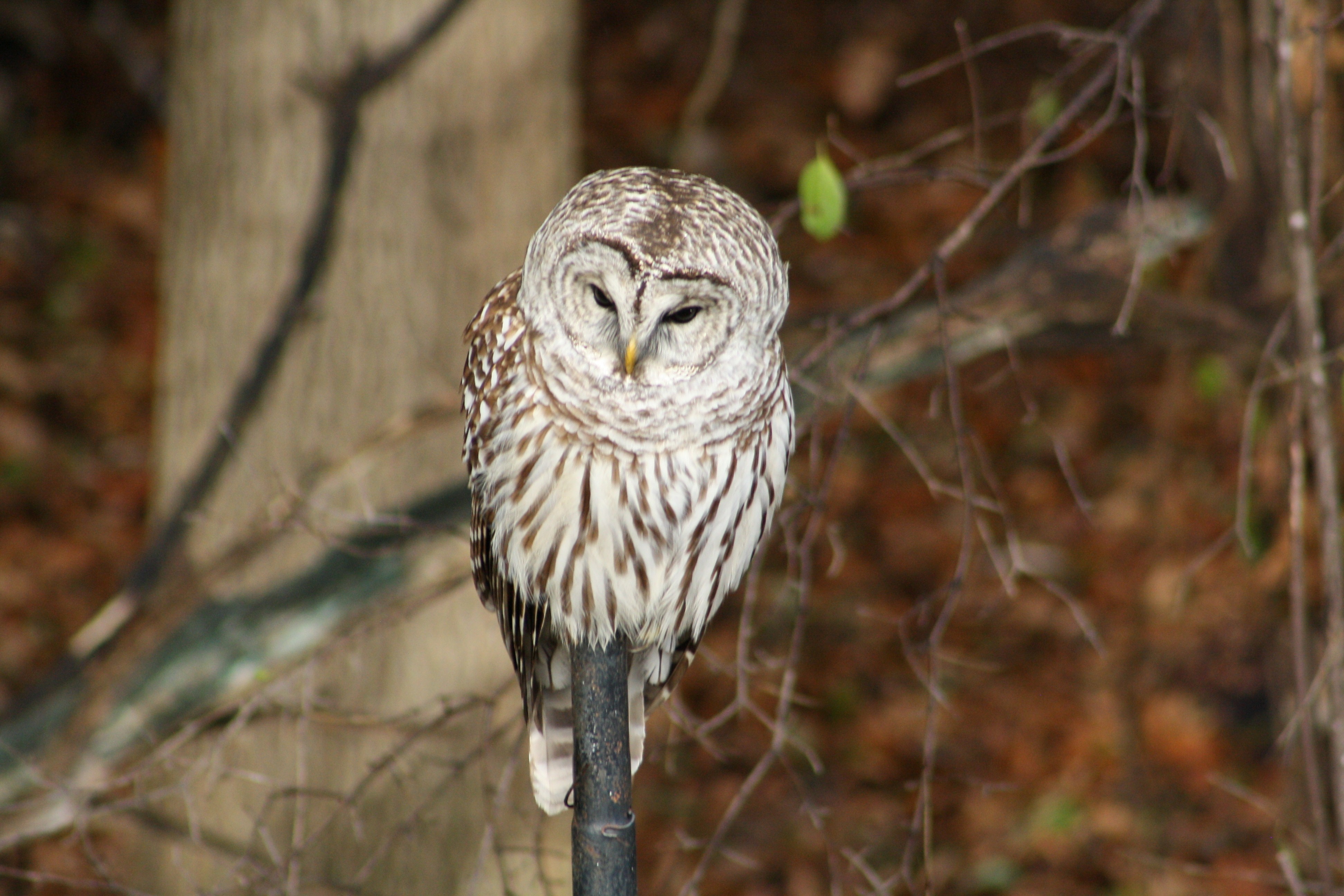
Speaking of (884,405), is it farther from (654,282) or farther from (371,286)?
(654,282)

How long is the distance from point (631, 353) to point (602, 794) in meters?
0.71

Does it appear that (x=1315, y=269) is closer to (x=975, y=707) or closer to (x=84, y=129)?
(x=975, y=707)

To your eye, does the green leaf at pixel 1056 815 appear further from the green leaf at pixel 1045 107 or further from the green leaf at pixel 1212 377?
the green leaf at pixel 1045 107

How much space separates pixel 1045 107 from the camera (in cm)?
390

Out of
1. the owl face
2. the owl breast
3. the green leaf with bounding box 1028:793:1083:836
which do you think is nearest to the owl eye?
the owl face

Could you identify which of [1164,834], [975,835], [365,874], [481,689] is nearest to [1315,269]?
[365,874]

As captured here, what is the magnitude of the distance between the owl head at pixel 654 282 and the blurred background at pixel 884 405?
67 centimetres

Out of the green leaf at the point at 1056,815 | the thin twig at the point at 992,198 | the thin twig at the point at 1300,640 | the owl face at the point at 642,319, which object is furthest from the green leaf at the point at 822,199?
the green leaf at the point at 1056,815

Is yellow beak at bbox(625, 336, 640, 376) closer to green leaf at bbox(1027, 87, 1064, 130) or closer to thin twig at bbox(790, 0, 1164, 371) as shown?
thin twig at bbox(790, 0, 1164, 371)

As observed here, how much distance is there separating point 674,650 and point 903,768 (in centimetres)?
443

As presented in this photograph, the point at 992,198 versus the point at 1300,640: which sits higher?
the point at 992,198

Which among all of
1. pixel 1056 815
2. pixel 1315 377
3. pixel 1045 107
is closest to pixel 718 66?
pixel 1045 107

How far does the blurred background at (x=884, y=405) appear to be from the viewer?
3381 millimetres

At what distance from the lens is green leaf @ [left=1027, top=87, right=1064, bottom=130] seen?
349 centimetres
